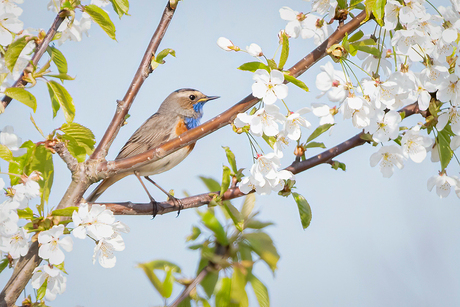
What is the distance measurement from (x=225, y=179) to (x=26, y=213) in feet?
3.41

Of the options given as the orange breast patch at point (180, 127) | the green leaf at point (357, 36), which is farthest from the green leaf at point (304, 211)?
the orange breast patch at point (180, 127)

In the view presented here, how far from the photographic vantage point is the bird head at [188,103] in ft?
20.7

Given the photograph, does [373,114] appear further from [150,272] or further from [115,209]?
[115,209]

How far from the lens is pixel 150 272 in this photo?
70.2 inches

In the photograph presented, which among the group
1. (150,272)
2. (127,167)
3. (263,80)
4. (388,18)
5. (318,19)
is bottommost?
(150,272)

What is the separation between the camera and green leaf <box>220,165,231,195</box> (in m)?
2.45

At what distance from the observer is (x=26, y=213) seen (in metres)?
2.00

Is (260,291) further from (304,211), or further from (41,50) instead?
(41,50)

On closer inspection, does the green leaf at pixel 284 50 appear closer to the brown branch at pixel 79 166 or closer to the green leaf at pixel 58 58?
the brown branch at pixel 79 166

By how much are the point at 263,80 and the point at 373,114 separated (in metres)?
0.54

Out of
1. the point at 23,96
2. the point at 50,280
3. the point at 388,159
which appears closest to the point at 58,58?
the point at 23,96

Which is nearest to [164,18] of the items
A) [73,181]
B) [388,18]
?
[73,181]

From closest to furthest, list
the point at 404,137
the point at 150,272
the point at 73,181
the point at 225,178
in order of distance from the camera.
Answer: the point at 150,272 < the point at 404,137 < the point at 73,181 < the point at 225,178

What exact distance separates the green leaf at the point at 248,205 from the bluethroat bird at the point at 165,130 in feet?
5.42
